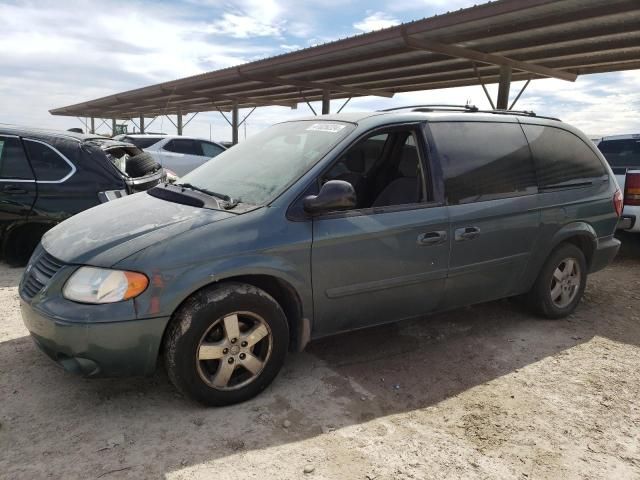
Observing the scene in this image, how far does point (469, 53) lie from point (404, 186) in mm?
7077

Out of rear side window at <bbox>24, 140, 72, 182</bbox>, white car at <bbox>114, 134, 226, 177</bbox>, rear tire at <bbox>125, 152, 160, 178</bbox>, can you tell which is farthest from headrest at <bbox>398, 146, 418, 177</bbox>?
white car at <bbox>114, 134, 226, 177</bbox>

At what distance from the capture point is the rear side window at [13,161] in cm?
507

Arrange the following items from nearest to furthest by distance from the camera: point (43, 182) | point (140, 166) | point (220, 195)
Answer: point (220, 195), point (43, 182), point (140, 166)

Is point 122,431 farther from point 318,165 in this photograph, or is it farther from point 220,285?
point 318,165

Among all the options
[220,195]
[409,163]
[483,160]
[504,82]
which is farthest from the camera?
[504,82]

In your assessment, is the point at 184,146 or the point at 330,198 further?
the point at 184,146

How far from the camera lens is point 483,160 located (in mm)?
3654

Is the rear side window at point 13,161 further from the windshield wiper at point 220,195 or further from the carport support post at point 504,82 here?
the carport support post at point 504,82

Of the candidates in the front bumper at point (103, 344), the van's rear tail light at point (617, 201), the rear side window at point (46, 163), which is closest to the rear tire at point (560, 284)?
the van's rear tail light at point (617, 201)

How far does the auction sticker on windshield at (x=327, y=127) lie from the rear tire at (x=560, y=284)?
7.09ft

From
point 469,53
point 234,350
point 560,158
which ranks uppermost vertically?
point 469,53

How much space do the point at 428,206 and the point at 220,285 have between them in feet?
4.98

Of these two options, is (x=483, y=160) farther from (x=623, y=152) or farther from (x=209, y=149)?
(x=209, y=149)

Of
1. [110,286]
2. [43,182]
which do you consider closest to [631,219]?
[110,286]
